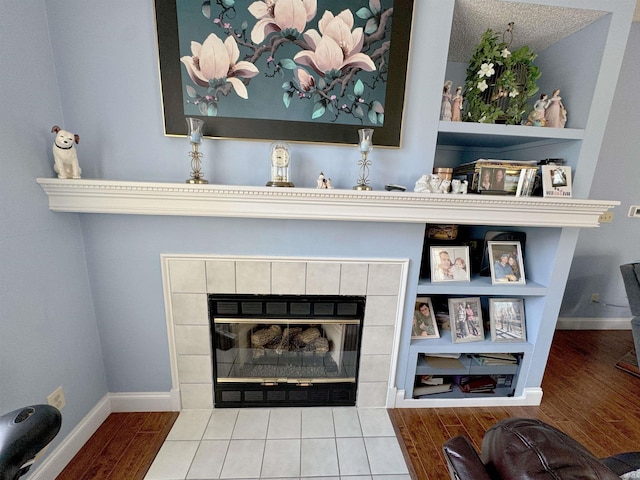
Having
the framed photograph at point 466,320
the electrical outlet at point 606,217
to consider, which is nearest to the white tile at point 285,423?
the framed photograph at point 466,320

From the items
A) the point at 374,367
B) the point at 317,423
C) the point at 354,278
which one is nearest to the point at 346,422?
the point at 317,423

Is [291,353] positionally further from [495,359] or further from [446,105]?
[446,105]

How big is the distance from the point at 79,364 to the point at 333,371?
136 centimetres

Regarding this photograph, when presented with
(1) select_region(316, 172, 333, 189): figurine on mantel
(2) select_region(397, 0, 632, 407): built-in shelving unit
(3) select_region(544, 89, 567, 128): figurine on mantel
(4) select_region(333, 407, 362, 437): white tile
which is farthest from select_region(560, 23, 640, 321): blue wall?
(1) select_region(316, 172, 333, 189): figurine on mantel

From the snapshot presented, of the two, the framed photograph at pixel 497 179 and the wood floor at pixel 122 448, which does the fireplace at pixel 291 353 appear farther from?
the framed photograph at pixel 497 179

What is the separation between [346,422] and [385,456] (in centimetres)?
27

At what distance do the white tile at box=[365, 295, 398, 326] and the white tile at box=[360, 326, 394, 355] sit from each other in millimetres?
41

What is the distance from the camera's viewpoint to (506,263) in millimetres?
1623

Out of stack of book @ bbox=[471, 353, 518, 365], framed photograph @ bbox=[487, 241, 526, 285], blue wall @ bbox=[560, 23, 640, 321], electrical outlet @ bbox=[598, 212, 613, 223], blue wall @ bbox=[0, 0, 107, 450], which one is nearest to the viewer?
blue wall @ bbox=[0, 0, 107, 450]

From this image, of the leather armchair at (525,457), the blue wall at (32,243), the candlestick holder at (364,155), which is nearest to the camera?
the leather armchair at (525,457)

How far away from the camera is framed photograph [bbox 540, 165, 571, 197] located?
54.6 inches

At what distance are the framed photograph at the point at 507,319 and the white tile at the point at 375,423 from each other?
836mm

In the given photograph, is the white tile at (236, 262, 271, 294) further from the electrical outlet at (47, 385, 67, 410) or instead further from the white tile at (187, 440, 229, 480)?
the electrical outlet at (47, 385, 67, 410)

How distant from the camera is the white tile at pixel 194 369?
1539mm
